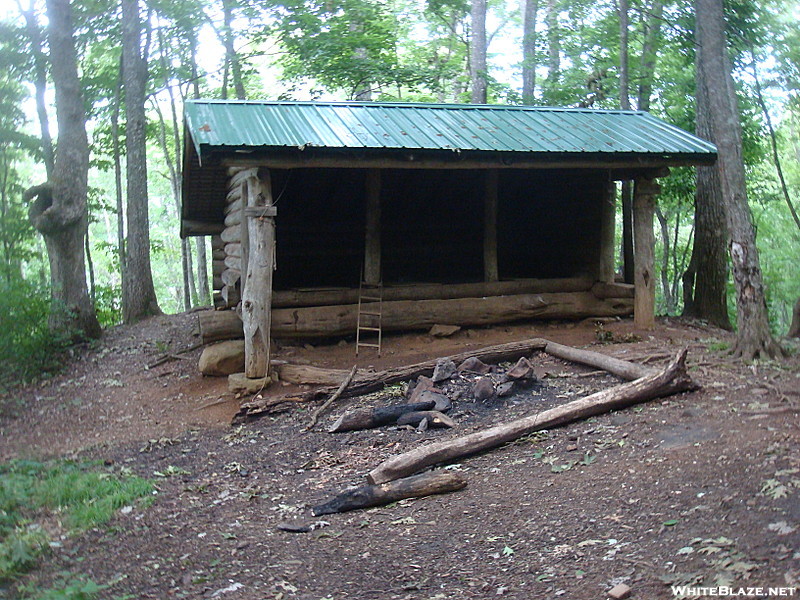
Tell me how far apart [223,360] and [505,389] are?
434 cm

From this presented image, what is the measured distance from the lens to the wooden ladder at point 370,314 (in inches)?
412

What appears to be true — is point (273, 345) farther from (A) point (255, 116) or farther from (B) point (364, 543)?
(B) point (364, 543)

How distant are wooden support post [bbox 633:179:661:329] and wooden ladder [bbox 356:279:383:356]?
4264mm

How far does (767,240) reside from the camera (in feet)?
96.9

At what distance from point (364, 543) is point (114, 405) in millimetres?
6186

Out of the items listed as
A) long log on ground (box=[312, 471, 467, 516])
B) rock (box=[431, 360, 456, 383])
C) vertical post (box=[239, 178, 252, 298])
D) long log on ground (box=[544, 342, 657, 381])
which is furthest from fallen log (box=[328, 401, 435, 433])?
vertical post (box=[239, 178, 252, 298])

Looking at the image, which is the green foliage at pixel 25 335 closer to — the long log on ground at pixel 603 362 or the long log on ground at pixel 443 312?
the long log on ground at pixel 443 312

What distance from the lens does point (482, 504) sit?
4.94 m

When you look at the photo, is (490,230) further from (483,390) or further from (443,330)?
(483,390)

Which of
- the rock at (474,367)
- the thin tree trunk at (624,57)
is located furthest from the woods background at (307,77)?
the rock at (474,367)

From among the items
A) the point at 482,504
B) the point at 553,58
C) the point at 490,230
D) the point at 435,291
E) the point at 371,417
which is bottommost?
the point at 482,504

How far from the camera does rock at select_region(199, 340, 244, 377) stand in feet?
31.8

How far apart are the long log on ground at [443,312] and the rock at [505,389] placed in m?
3.40

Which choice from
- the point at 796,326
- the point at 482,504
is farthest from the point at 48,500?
the point at 796,326
